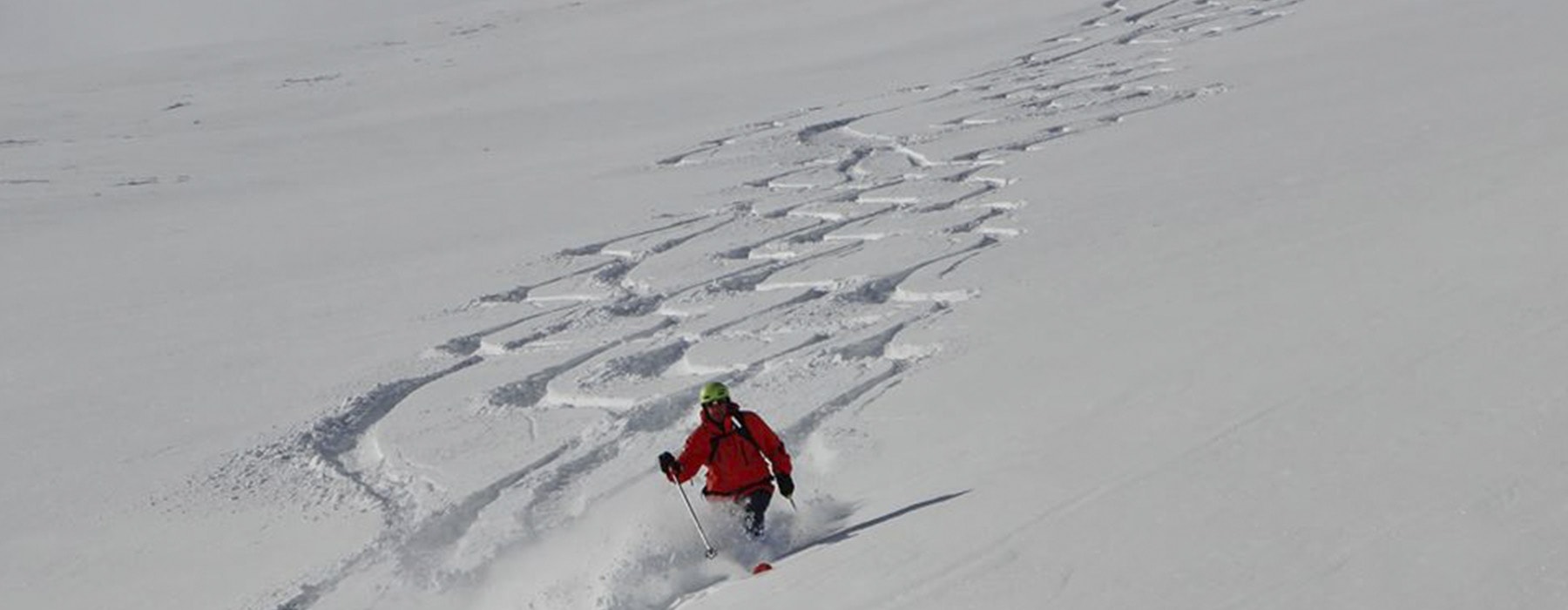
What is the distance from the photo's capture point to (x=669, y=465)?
7.73m

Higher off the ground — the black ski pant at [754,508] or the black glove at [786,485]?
the black glove at [786,485]

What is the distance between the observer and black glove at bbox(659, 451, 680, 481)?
766cm

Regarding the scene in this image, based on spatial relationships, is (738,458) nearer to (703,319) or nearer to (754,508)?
(754,508)

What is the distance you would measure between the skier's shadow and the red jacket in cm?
37

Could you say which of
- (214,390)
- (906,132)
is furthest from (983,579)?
(906,132)

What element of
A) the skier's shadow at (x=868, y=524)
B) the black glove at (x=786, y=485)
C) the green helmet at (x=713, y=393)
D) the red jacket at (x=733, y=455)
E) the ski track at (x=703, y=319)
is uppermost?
the green helmet at (x=713, y=393)

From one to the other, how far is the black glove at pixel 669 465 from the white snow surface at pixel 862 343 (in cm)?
26

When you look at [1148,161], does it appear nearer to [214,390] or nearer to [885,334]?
[885,334]

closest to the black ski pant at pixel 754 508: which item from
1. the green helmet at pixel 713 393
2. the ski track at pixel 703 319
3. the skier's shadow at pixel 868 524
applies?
the skier's shadow at pixel 868 524

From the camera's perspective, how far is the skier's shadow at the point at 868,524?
749 cm

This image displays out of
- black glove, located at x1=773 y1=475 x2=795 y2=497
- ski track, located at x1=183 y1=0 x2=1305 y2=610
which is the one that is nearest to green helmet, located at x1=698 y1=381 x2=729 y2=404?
black glove, located at x1=773 y1=475 x2=795 y2=497

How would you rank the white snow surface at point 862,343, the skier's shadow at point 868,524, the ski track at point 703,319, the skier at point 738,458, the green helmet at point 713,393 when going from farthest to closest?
1. the ski track at point 703,319
2. the skier at point 738,458
3. the green helmet at point 713,393
4. the skier's shadow at point 868,524
5. the white snow surface at point 862,343

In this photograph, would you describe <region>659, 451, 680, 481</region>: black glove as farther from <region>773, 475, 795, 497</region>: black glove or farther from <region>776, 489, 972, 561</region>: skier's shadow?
<region>776, 489, 972, 561</region>: skier's shadow

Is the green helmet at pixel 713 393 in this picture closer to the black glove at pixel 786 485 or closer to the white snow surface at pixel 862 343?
the black glove at pixel 786 485
